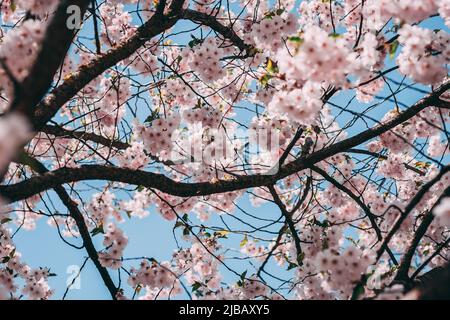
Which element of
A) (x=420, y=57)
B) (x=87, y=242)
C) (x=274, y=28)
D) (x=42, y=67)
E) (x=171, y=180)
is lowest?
(x=42, y=67)

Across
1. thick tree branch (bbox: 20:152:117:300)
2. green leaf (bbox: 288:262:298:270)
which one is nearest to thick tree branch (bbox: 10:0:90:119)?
thick tree branch (bbox: 20:152:117:300)

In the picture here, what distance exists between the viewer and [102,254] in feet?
13.6

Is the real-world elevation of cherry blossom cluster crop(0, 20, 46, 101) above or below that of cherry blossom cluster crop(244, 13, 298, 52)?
below

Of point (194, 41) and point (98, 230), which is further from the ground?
point (194, 41)

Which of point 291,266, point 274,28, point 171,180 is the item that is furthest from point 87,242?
point 274,28

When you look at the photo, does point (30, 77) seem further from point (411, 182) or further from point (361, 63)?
point (411, 182)

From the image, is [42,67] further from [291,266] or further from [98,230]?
[291,266]

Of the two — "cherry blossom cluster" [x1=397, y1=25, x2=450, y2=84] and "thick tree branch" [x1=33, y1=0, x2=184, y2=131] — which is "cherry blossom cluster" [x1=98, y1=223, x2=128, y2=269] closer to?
"thick tree branch" [x1=33, y1=0, x2=184, y2=131]

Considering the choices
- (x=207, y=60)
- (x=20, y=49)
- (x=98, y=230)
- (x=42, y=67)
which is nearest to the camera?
(x=42, y=67)

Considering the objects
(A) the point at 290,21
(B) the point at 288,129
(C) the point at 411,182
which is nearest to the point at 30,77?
(A) the point at 290,21

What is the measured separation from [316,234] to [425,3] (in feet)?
8.26

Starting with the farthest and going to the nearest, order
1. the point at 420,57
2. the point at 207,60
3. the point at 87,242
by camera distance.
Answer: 1. the point at 207,60
2. the point at 87,242
3. the point at 420,57

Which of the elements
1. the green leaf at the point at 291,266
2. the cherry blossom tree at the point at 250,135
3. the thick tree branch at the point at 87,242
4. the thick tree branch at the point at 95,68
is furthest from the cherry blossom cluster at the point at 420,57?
the thick tree branch at the point at 87,242
